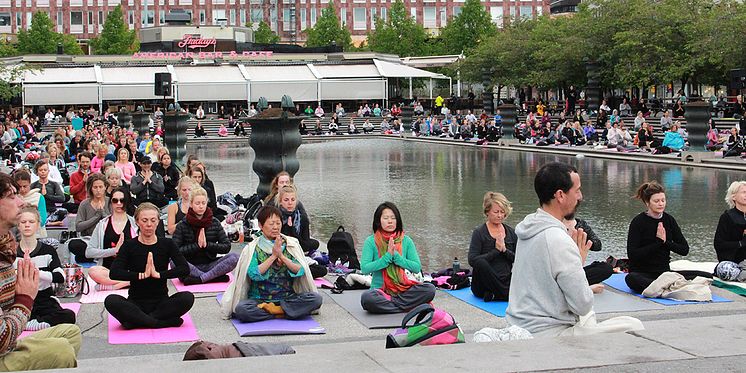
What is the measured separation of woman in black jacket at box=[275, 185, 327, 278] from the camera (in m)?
13.9

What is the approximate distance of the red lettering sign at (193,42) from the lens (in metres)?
94.2

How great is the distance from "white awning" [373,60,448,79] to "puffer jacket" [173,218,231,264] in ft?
236

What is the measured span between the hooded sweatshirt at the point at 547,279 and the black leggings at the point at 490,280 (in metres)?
4.72

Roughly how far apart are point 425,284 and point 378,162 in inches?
1160

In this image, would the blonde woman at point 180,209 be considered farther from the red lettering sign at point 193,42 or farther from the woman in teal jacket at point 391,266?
the red lettering sign at point 193,42

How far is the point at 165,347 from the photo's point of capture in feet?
32.8

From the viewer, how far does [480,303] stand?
12.0 m

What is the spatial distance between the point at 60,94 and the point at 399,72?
24745mm

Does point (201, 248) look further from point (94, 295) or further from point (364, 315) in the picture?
point (364, 315)

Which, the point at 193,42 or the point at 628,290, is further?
the point at 193,42

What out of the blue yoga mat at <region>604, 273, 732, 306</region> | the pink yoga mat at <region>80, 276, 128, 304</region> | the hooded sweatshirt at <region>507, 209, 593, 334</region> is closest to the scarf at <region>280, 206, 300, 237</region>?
the pink yoga mat at <region>80, 276, 128, 304</region>

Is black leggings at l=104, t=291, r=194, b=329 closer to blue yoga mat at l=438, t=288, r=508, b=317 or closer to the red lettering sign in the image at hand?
blue yoga mat at l=438, t=288, r=508, b=317

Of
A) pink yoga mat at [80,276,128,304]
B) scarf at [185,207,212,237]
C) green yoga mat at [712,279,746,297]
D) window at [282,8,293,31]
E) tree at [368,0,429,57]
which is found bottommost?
green yoga mat at [712,279,746,297]

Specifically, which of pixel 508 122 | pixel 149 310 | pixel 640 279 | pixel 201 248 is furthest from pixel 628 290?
pixel 508 122
